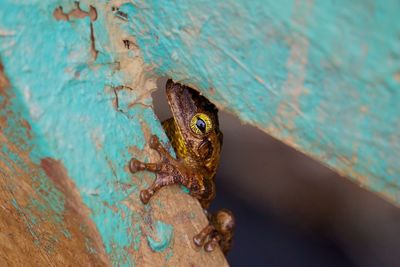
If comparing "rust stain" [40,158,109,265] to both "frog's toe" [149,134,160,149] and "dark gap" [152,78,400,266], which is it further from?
"dark gap" [152,78,400,266]

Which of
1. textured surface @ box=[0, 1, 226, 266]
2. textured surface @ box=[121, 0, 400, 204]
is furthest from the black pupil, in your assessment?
textured surface @ box=[121, 0, 400, 204]

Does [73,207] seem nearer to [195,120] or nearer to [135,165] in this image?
[135,165]

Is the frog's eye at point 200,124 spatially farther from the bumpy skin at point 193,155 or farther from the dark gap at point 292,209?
the dark gap at point 292,209

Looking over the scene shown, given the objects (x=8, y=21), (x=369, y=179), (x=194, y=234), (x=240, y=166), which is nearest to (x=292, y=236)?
(x=240, y=166)

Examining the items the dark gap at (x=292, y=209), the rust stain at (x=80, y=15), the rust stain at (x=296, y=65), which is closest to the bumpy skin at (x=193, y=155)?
the rust stain at (x=80, y=15)

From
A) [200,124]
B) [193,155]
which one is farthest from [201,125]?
[193,155]
